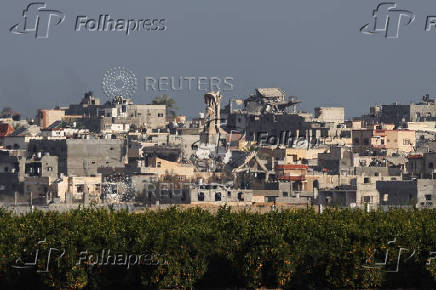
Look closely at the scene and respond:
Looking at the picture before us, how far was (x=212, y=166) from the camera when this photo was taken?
358ft

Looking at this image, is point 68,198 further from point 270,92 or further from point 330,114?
point 270,92

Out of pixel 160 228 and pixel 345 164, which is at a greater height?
pixel 345 164

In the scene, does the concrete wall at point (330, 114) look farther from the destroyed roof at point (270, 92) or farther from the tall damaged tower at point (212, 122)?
the tall damaged tower at point (212, 122)

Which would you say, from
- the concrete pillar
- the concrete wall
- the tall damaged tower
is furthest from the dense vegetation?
the concrete wall

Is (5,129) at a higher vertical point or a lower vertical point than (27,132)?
higher

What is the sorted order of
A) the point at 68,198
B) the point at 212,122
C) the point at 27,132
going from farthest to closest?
the point at 212,122
the point at 27,132
the point at 68,198

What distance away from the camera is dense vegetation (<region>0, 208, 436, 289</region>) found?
45.0 meters

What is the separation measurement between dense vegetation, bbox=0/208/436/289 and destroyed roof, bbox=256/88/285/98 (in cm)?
9809

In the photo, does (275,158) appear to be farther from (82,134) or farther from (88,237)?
(88,237)

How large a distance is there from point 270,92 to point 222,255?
3957 inches

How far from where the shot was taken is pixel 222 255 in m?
46.1

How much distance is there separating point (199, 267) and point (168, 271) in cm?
109

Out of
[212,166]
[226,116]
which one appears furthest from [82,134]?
[226,116]

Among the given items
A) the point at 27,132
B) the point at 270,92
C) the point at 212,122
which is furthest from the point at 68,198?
the point at 270,92
